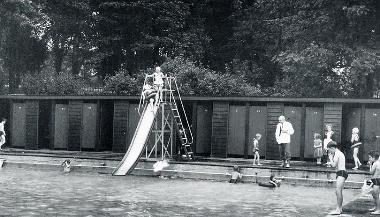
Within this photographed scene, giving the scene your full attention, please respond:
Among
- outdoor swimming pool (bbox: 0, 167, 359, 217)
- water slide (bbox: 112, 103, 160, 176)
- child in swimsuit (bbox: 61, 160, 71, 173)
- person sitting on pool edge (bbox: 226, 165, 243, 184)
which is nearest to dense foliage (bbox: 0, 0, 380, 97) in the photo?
water slide (bbox: 112, 103, 160, 176)

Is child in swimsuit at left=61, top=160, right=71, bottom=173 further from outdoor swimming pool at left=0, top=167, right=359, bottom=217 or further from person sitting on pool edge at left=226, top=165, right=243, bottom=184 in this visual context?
person sitting on pool edge at left=226, top=165, right=243, bottom=184

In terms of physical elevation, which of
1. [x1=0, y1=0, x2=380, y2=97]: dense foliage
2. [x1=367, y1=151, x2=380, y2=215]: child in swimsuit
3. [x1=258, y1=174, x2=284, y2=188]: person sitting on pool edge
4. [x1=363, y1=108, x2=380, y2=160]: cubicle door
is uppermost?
[x1=0, y1=0, x2=380, y2=97]: dense foliage

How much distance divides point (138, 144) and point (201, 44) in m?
22.8

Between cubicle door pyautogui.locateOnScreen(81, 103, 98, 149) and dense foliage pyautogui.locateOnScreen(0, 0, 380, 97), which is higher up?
dense foliage pyautogui.locateOnScreen(0, 0, 380, 97)

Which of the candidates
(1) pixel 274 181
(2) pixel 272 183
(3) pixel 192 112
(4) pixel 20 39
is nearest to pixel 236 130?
(3) pixel 192 112

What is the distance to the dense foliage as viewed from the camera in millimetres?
33094

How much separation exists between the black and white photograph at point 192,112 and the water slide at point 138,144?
2.3 inches

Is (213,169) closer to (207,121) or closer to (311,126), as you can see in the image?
(311,126)

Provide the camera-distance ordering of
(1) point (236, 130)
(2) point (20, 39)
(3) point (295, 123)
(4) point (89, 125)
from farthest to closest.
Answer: (2) point (20, 39) < (4) point (89, 125) < (1) point (236, 130) < (3) point (295, 123)

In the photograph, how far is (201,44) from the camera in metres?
44.0

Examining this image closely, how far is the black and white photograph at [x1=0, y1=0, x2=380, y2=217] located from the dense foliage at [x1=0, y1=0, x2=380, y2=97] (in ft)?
0.41

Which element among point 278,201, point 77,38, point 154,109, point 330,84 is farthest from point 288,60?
point 77,38

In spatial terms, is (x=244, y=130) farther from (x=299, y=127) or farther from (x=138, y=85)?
A: (x=138, y=85)

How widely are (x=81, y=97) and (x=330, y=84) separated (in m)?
15.1
